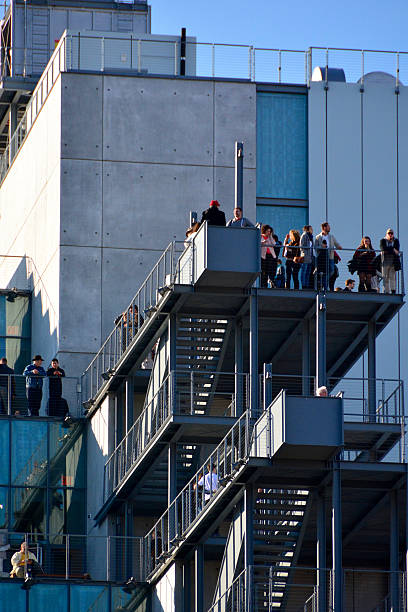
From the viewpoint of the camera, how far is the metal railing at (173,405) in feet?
152

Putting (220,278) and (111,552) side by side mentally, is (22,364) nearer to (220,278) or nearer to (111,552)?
(111,552)

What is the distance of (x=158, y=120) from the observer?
59906 mm

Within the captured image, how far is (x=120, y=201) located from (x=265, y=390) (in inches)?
644

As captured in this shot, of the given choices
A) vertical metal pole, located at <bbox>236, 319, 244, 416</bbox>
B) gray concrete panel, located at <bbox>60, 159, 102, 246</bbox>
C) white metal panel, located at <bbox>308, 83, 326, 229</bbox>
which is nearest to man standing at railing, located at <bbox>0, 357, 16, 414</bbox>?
gray concrete panel, located at <bbox>60, 159, 102, 246</bbox>

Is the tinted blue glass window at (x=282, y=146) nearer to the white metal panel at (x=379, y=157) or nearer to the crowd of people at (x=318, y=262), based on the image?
the white metal panel at (x=379, y=157)

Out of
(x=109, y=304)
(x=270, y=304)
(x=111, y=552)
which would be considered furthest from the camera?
(x=109, y=304)

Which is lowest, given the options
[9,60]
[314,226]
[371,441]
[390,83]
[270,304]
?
[371,441]

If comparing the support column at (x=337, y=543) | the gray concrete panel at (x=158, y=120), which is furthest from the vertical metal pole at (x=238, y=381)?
the gray concrete panel at (x=158, y=120)

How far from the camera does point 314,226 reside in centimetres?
5916

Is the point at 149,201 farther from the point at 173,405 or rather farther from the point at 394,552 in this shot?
the point at 394,552

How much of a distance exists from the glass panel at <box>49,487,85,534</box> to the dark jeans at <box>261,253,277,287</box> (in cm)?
1262

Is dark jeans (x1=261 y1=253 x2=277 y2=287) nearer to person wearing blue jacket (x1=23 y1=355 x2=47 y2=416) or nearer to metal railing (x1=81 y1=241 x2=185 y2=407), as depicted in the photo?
metal railing (x1=81 y1=241 x2=185 y2=407)

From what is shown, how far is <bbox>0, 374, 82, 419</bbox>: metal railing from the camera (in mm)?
56562

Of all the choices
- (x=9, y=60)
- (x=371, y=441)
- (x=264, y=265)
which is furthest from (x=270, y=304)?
(x=9, y=60)
